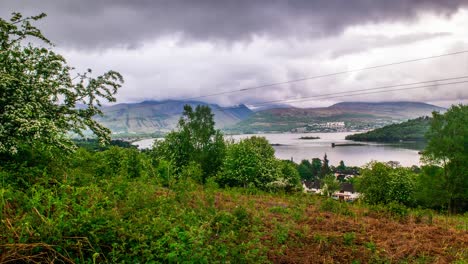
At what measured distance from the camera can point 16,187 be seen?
6.04 m

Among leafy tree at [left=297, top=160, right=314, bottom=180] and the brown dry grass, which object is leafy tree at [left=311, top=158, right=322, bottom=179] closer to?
leafy tree at [left=297, top=160, right=314, bottom=180]

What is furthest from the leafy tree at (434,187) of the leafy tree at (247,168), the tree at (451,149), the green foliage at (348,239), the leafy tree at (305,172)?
the leafy tree at (305,172)

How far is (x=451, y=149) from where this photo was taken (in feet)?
94.1

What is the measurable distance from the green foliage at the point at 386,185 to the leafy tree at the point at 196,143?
64.4ft

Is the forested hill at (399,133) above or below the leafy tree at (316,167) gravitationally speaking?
above

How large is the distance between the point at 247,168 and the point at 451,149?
2012cm

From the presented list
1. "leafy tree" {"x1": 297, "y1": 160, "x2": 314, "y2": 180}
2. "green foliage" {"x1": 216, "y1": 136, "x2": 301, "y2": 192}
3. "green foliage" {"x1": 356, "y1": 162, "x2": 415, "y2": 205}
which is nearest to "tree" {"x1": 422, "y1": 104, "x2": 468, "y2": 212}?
"green foliage" {"x1": 356, "y1": 162, "x2": 415, "y2": 205}

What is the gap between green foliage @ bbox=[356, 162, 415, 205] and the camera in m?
37.5

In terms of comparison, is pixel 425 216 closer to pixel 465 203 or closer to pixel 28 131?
pixel 28 131

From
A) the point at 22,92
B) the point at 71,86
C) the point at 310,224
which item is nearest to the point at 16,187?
the point at 22,92

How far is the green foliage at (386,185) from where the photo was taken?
37500mm

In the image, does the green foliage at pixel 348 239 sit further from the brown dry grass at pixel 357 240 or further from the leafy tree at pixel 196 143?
the leafy tree at pixel 196 143

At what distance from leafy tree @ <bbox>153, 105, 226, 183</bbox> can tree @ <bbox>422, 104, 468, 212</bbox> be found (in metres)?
24.5

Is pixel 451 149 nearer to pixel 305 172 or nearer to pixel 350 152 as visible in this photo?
pixel 305 172
